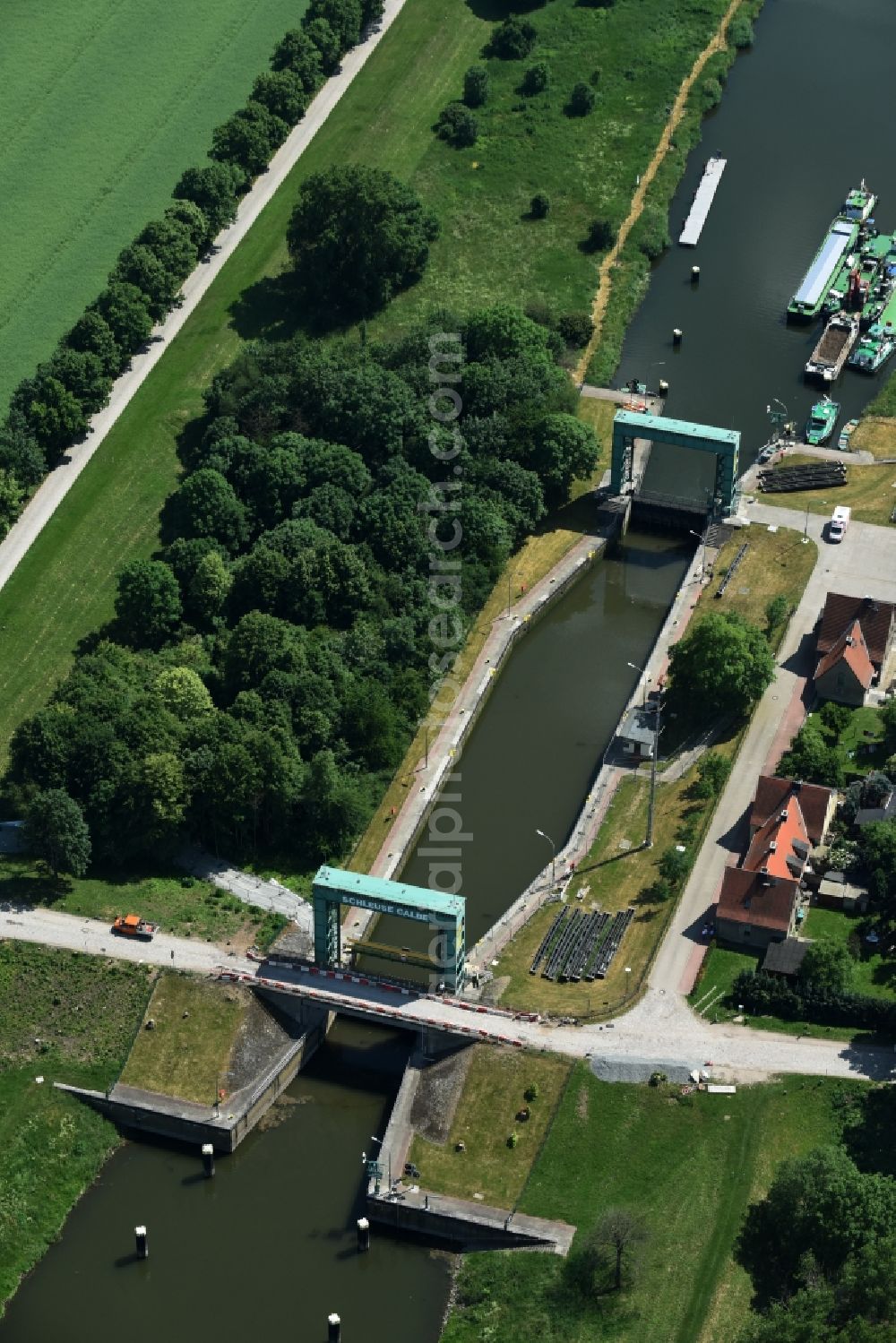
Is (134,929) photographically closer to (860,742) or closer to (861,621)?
(860,742)

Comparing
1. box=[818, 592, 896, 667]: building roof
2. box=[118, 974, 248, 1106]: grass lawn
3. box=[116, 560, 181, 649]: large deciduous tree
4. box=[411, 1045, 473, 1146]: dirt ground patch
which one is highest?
box=[818, 592, 896, 667]: building roof

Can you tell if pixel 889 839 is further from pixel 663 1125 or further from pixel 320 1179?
pixel 320 1179

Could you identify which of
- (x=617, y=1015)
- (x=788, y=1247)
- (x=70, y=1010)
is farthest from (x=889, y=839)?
(x=70, y=1010)

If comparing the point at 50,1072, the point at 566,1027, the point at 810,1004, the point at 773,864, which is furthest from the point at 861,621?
the point at 50,1072

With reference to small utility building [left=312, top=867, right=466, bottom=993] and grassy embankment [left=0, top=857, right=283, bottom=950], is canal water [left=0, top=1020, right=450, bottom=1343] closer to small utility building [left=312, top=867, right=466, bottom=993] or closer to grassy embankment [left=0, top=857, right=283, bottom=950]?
small utility building [left=312, top=867, right=466, bottom=993]

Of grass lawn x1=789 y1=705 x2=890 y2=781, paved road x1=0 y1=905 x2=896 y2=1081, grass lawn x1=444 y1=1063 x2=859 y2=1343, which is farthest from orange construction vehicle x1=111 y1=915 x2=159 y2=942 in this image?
grass lawn x1=789 y1=705 x2=890 y2=781

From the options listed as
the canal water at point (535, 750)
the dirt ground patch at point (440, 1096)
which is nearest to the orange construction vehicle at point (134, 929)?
the canal water at point (535, 750)
